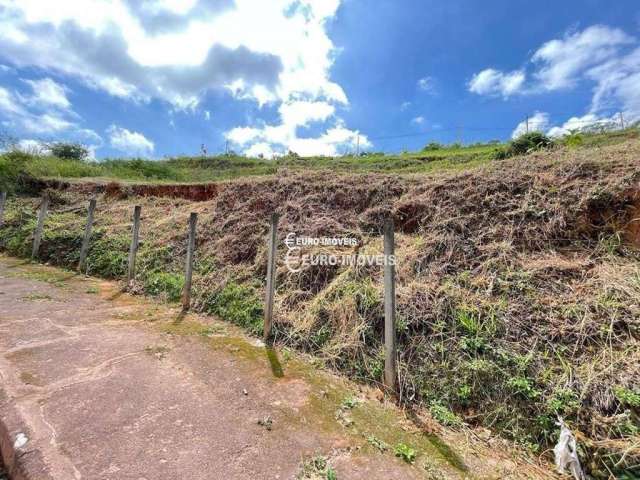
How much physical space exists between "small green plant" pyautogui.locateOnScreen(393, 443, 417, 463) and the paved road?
0.15 ft

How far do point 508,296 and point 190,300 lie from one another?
12.6 ft

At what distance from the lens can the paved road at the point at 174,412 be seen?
1.72m

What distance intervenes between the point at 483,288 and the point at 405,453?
5.61 feet

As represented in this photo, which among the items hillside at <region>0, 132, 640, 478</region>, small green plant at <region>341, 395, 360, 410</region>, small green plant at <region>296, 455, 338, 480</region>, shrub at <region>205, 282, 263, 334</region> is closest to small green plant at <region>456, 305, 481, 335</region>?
hillside at <region>0, 132, 640, 478</region>

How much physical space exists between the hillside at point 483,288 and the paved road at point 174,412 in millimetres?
436

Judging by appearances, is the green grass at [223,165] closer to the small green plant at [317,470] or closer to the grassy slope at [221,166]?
the grassy slope at [221,166]

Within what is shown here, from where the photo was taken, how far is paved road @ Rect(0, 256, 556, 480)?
67.6 inches

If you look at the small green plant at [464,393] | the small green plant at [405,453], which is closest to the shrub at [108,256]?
the small green plant at [405,453]

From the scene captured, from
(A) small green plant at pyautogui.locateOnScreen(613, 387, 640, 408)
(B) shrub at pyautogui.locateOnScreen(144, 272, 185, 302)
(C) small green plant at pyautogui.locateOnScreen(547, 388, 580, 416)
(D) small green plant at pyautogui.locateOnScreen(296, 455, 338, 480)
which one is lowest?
(D) small green plant at pyautogui.locateOnScreen(296, 455, 338, 480)

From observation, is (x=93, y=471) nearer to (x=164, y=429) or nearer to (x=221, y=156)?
(x=164, y=429)

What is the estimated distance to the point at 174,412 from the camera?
213 cm

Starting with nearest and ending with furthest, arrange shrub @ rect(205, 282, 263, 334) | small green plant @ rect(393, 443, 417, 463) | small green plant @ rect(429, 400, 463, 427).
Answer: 1. small green plant @ rect(393, 443, 417, 463)
2. small green plant @ rect(429, 400, 463, 427)
3. shrub @ rect(205, 282, 263, 334)

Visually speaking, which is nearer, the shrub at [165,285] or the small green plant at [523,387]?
the small green plant at [523,387]

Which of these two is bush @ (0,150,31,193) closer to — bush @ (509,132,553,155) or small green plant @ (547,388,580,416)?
small green plant @ (547,388,580,416)
